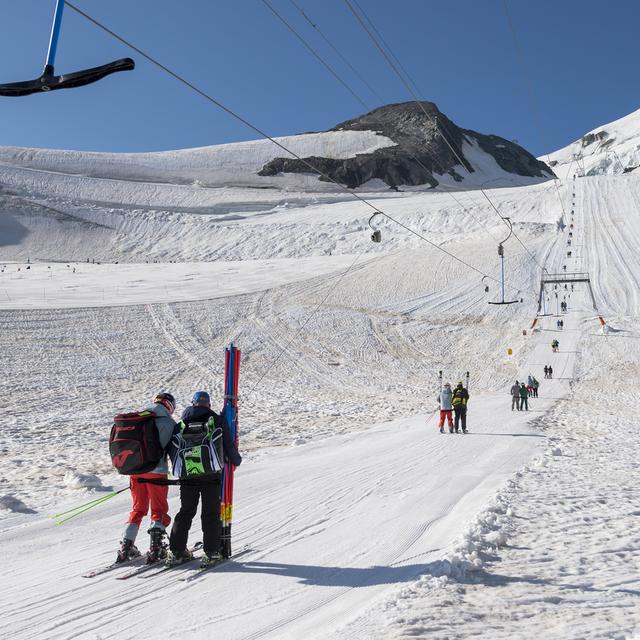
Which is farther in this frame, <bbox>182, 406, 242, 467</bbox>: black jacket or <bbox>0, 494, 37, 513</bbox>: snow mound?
<bbox>0, 494, 37, 513</bbox>: snow mound

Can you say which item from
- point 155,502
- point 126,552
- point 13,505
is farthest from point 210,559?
point 13,505

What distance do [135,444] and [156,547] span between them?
3.65 feet

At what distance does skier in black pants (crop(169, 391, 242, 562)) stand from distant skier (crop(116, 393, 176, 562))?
0.62 ft

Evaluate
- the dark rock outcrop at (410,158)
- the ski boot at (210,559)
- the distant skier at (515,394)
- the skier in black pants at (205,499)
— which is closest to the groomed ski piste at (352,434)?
the ski boot at (210,559)

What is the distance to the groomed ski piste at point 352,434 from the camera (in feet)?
16.4

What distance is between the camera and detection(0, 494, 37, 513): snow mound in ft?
27.9

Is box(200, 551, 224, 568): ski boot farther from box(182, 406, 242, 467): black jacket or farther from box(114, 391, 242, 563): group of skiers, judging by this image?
box(182, 406, 242, 467): black jacket

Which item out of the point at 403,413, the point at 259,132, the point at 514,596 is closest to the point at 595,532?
the point at 514,596

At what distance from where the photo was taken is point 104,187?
117 m

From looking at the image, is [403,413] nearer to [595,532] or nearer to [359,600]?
[595,532]

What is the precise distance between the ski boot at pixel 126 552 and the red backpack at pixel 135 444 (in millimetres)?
817

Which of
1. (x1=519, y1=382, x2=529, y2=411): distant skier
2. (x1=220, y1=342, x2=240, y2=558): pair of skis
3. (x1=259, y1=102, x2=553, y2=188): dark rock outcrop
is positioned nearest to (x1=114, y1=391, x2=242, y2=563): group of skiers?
(x1=220, y1=342, x2=240, y2=558): pair of skis

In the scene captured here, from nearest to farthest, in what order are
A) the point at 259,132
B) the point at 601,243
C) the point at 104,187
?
1. the point at 259,132
2. the point at 601,243
3. the point at 104,187

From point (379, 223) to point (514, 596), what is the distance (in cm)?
7527
